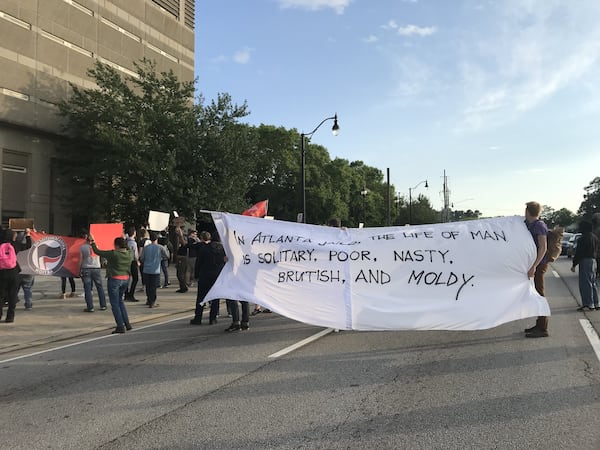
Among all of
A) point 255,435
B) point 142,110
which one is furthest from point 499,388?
point 142,110

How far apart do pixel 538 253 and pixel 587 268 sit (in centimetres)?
371

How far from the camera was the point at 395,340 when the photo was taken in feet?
24.6

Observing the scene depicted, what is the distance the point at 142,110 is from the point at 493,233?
971 inches

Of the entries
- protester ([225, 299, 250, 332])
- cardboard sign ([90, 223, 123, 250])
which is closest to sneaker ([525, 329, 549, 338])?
protester ([225, 299, 250, 332])

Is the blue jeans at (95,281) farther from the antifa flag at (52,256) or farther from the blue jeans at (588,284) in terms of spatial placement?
the blue jeans at (588,284)

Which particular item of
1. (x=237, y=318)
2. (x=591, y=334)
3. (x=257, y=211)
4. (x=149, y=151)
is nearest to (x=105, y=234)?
(x=257, y=211)

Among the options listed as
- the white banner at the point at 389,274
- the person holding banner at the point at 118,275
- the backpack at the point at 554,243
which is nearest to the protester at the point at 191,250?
the person holding banner at the point at 118,275

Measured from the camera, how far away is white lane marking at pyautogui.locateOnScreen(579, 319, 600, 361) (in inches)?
267

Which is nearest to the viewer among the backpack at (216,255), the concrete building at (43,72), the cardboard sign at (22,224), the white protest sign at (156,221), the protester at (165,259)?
the backpack at (216,255)

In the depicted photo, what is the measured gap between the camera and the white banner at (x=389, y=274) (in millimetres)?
7078

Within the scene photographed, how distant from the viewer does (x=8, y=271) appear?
10055 millimetres

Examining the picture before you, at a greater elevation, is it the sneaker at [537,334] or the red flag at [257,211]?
the red flag at [257,211]

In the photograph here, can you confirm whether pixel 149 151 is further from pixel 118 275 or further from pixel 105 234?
pixel 118 275

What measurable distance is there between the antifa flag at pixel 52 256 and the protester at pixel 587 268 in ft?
37.6
